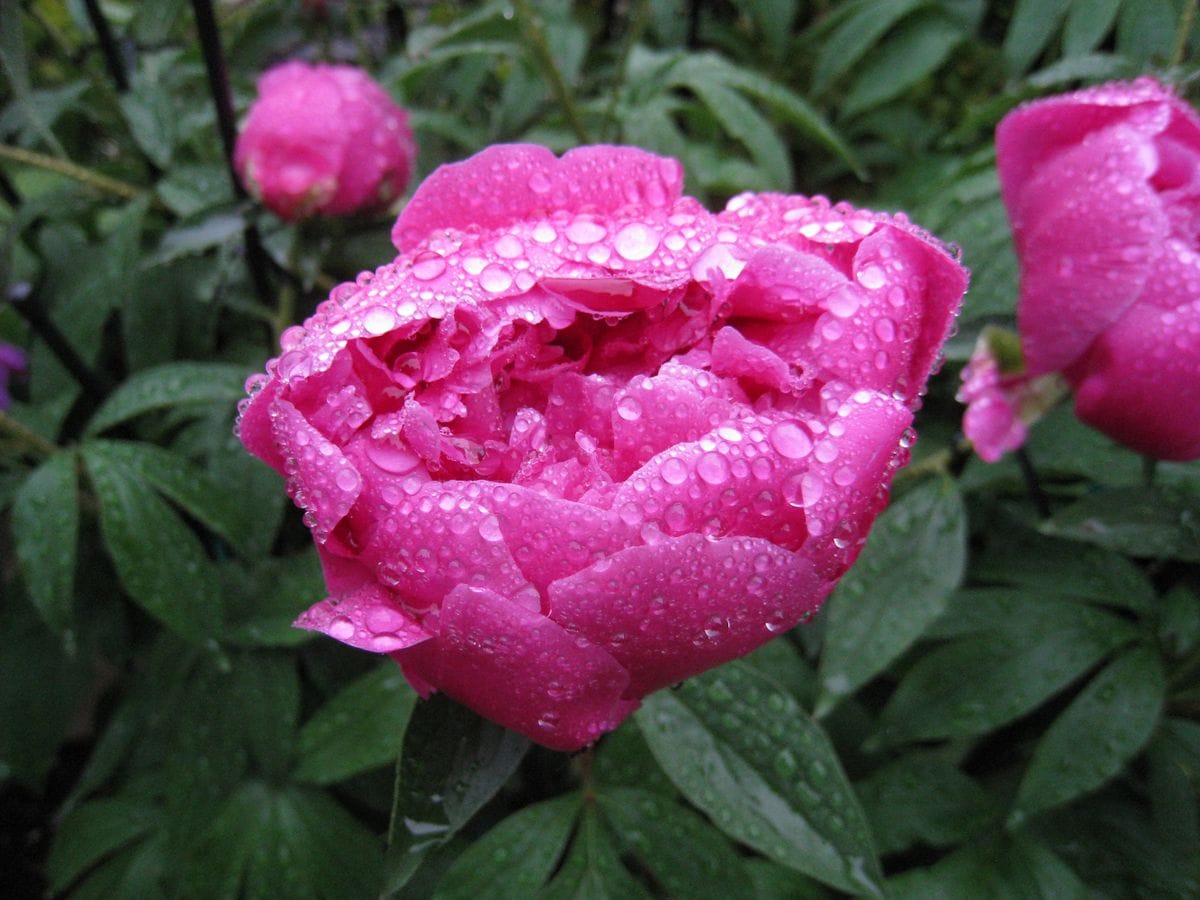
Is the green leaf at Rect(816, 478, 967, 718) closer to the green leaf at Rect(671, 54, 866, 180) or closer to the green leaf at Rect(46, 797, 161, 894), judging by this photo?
the green leaf at Rect(671, 54, 866, 180)

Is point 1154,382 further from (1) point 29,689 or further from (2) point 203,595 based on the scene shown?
(1) point 29,689

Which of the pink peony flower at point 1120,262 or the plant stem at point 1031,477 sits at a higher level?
the pink peony flower at point 1120,262

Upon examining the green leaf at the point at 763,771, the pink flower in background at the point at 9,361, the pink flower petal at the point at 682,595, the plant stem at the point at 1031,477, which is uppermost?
the pink flower petal at the point at 682,595

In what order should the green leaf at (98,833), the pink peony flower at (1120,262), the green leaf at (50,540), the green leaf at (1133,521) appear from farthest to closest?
1. the green leaf at (98,833)
2. the green leaf at (50,540)
3. the green leaf at (1133,521)
4. the pink peony flower at (1120,262)

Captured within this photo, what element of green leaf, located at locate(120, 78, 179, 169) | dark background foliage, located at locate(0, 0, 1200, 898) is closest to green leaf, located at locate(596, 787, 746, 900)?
dark background foliage, located at locate(0, 0, 1200, 898)

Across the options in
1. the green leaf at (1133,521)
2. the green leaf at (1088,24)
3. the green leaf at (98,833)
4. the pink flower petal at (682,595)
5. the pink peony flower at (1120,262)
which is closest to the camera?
the pink flower petal at (682,595)

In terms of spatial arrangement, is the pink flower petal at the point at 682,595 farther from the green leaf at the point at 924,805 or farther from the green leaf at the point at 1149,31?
the green leaf at the point at 1149,31

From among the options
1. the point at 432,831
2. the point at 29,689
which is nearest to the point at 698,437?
the point at 432,831

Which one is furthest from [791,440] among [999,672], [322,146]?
[322,146]

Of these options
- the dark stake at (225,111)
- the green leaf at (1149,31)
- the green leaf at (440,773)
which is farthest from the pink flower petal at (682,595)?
the green leaf at (1149,31)
